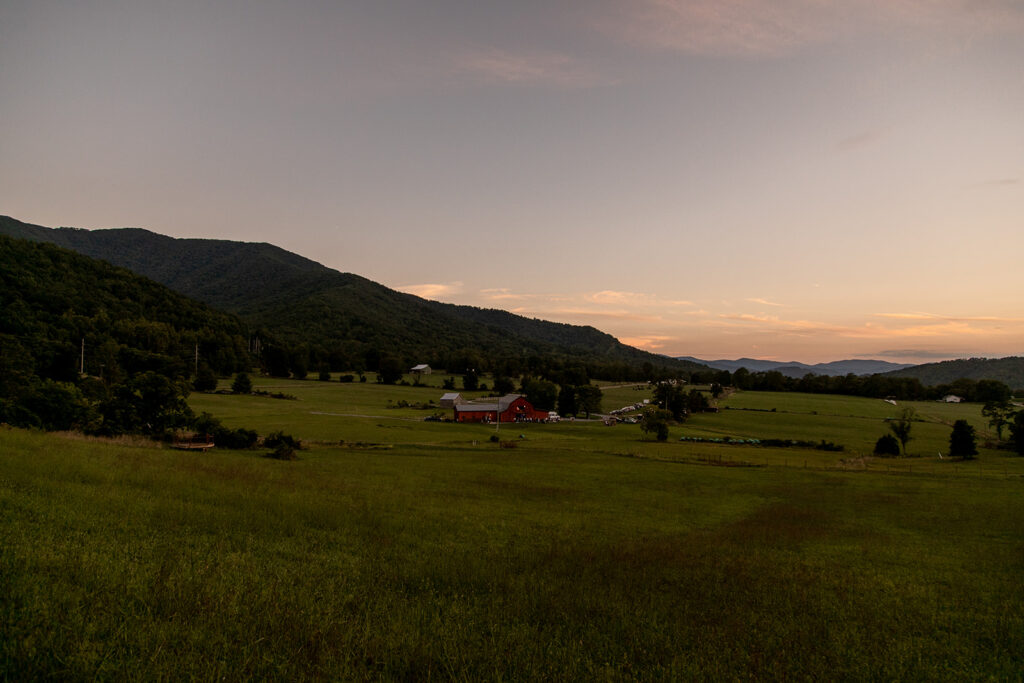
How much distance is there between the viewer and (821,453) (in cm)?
7300

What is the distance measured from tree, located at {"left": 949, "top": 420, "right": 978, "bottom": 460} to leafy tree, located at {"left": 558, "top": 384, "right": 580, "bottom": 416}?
71.6 metres

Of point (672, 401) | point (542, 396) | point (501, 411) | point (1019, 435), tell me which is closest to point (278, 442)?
point (501, 411)

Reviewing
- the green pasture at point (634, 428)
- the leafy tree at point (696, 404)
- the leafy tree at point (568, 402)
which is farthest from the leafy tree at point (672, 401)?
the leafy tree at point (568, 402)

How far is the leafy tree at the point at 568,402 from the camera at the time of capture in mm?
123250

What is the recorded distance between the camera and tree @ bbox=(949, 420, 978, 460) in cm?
6825

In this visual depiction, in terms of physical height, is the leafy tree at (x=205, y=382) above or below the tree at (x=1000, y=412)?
below

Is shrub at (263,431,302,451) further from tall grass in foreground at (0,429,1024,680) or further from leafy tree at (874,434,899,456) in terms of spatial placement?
leafy tree at (874,434,899,456)

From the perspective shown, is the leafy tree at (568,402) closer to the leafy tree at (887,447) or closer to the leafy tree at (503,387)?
the leafy tree at (503,387)

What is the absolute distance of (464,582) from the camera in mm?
10625

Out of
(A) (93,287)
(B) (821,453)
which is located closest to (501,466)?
(B) (821,453)

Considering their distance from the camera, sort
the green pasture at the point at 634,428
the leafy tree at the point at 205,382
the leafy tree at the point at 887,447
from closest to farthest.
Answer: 1. the green pasture at the point at 634,428
2. the leafy tree at the point at 887,447
3. the leafy tree at the point at 205,382

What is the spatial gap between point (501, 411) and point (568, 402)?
24.2 metres

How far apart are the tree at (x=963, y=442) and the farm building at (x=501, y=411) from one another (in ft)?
231

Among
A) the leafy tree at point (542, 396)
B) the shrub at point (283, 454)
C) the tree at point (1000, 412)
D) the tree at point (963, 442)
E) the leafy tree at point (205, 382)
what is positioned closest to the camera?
the shrub at point (283, 454)
